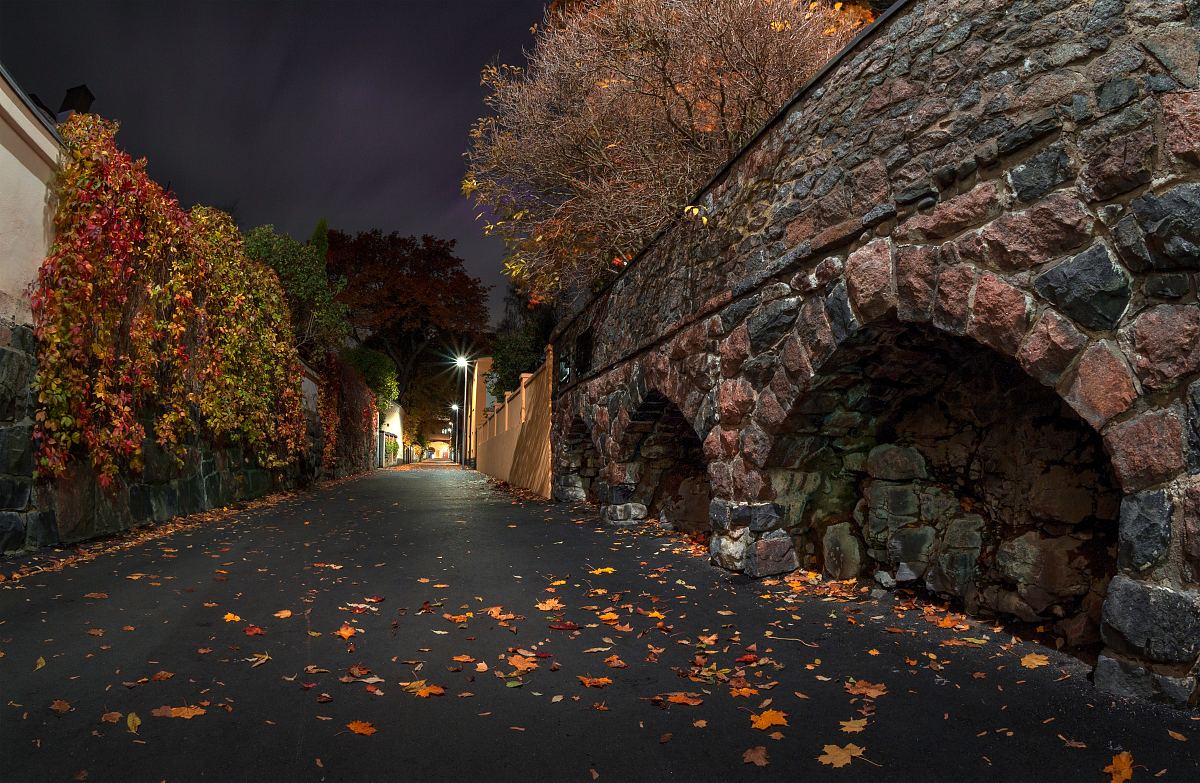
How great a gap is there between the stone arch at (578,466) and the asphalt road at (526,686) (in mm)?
5644

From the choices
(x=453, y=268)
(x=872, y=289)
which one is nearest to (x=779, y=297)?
(x=872, y=289)

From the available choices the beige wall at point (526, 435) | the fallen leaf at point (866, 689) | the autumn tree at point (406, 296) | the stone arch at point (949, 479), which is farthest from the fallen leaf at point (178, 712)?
the autumn tree at point (406, 296)

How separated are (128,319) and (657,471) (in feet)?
19.9

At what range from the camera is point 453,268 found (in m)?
34.5

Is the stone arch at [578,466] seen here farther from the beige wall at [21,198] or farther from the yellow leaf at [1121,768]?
the yellow leaf at [1121,768]

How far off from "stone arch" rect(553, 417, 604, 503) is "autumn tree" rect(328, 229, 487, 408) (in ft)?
76.2

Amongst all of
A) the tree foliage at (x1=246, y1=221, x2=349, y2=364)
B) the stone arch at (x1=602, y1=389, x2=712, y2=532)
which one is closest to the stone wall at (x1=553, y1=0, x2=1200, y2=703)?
the stone arch at (x1=602, y1=389, x2=712, y2=532)

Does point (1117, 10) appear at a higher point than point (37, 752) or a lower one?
higher

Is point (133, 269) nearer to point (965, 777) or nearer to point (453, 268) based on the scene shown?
point (965, 777)

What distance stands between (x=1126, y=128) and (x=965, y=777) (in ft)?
7.95

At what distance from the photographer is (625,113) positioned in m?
10.0

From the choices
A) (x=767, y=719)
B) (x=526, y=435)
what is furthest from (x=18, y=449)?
(x=526, y=435)

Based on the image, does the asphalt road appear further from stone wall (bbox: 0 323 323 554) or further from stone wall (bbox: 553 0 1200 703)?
stone wall (bbox: 0 323 323 554)

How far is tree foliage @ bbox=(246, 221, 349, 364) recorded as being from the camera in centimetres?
1523
